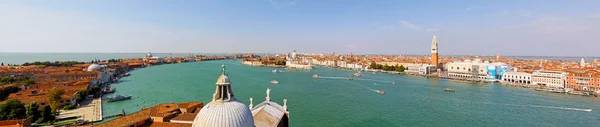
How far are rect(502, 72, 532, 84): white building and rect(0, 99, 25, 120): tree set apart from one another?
2297cm

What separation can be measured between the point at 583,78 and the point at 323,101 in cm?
1310

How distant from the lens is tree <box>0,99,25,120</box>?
25.0 feet

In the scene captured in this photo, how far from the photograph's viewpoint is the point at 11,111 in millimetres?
7738

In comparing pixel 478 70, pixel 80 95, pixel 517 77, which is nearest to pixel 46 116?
pixel 80 95

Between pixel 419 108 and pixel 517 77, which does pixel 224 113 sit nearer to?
pixel 419 108

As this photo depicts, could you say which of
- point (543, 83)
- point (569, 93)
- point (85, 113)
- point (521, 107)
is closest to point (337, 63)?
point (543, 83)

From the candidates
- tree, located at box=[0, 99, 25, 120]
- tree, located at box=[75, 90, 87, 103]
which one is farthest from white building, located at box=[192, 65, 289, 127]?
tree, located at box=[75, 90, 87, 103]

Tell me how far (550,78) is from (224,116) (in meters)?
19.5

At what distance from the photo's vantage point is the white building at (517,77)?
59.6ft

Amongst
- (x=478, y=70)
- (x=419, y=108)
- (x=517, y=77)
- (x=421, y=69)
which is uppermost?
(x=478, y=70)

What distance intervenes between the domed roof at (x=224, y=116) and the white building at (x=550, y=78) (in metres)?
18.7

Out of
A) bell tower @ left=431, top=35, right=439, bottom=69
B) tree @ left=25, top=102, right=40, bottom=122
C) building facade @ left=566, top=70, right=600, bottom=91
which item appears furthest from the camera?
bell tower @ left=431, top=35, right=439, bottom=69

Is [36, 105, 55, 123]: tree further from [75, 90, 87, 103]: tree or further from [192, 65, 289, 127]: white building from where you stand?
[192, 65, 289, 127]: white building

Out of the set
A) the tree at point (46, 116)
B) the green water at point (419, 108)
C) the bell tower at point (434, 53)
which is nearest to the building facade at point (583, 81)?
the green water at point (419, 108)
